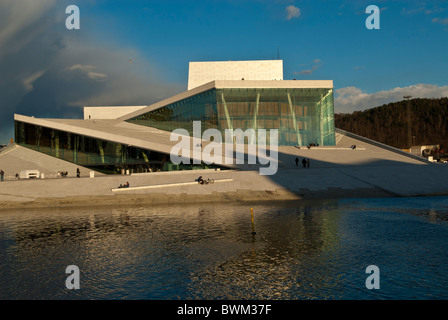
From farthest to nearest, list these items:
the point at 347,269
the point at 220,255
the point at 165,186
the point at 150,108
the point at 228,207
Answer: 1. the point at 150,108
2. the point at 165,186
3. the point at 228,207
4. the point at 220,255
5. the point at 347,269

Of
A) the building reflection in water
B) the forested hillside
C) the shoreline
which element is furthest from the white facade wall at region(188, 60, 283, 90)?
the forested hillside

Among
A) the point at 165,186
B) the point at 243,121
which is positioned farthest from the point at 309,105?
the point at 165,186

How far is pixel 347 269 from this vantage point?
33.0 ft

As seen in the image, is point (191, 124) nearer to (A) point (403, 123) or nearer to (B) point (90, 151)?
(B) point (90, 151)

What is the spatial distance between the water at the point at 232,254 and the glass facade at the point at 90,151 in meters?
17.7

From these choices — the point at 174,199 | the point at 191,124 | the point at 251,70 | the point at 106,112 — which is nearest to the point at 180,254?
the point at 174,199

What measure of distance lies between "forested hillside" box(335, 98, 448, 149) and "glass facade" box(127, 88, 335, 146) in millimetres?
86319

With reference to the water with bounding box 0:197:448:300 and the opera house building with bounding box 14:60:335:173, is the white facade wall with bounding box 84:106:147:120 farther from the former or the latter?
the water with bounding box 0:197:448:300

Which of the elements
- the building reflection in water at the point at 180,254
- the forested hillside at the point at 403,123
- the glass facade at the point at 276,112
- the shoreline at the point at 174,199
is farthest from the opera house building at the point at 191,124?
the forested hillside at the point at 403,123

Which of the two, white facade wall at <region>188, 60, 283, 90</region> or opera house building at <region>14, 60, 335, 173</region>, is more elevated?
white facade wall at <region>188, 60, 283, 90</region>

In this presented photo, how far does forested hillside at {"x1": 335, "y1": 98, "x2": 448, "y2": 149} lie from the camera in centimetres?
12412
